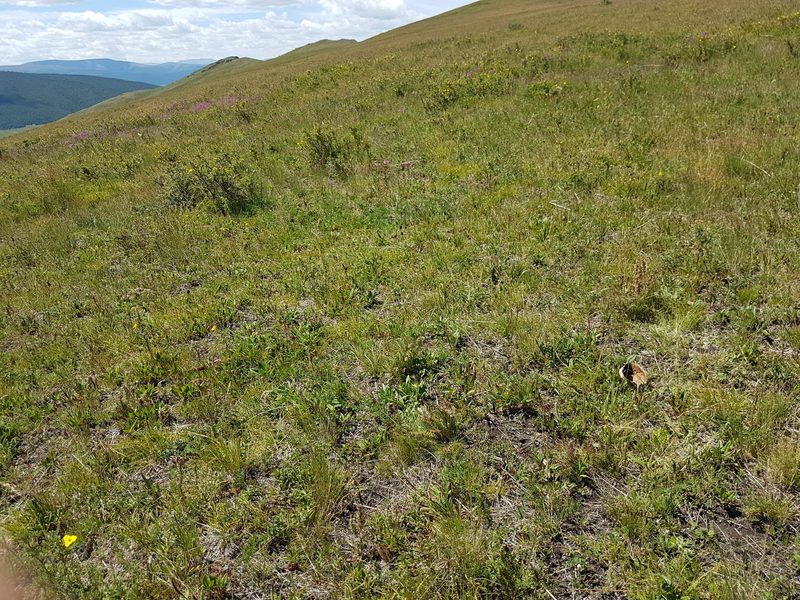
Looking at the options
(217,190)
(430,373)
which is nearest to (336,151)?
(217,190)

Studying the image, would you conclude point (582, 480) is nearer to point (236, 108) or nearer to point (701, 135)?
point (701, 135)

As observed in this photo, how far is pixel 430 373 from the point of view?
5012 millimetres

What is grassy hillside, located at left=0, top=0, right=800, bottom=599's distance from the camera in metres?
3.33

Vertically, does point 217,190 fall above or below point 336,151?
below

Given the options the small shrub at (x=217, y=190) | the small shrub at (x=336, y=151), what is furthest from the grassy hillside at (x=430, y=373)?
the small shrub at (x=336, y=151)

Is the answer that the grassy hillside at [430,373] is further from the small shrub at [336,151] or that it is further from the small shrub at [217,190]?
the small shrub at [336,151]

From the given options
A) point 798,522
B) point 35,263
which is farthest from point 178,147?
point 798,522

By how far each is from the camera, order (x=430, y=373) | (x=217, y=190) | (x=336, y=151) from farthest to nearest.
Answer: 1. (x=336, y=151)
2. (x=217, y=190)
3. (x=430, y=373)

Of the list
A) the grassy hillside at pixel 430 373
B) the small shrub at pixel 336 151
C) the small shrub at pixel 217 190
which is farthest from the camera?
the small shrub at pixel 336 151

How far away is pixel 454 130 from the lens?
514 inches

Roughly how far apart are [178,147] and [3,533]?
15032mm

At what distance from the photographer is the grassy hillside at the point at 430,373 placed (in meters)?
3.33

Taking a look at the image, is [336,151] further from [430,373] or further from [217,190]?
[430,373]

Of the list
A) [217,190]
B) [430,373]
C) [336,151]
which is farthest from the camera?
[336,151]
